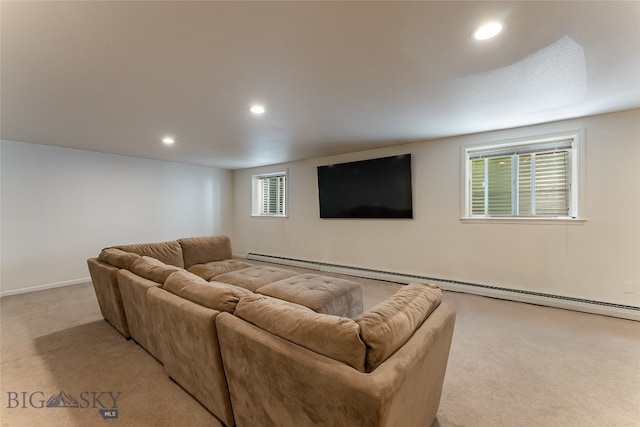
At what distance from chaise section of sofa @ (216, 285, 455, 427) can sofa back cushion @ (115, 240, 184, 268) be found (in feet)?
8.44

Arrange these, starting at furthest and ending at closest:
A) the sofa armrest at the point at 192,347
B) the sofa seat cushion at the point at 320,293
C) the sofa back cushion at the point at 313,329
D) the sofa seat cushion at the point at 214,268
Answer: the sofa seat cushion at the point at 214,268
the sofa seat cushion at the point at 320,293
the sofa armrest at the point at 192,347
the sofa back cushion at the point at 313,329

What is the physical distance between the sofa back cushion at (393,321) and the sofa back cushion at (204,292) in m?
0.75

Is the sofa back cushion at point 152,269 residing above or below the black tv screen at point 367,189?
below

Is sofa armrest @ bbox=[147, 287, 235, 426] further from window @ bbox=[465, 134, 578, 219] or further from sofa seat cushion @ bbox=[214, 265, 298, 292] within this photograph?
window @ bbox=[465, 134, 578, 219]

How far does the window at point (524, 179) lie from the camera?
128 inches

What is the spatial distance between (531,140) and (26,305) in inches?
267

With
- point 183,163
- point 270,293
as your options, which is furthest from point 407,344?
point 183,163

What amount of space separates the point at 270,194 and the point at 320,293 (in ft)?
14.4

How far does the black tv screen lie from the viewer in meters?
4.28

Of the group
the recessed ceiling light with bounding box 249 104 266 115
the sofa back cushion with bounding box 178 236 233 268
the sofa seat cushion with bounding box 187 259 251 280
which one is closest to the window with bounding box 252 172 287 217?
the sofa back cushion with bounding box 178 236 233 268

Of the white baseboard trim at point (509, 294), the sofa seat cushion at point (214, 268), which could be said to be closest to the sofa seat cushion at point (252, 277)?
the sofa seat cushion at point (214, 268)

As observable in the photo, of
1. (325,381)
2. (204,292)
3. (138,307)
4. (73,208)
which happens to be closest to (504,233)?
(325,381)

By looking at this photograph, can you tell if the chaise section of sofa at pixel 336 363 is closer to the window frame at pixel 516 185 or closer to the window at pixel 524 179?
the window frame at pixel 516 185

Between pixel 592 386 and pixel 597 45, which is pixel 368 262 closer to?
pixel 592 386
